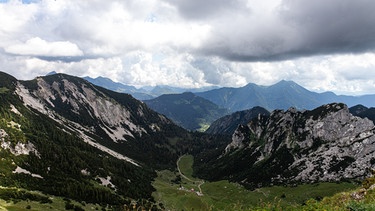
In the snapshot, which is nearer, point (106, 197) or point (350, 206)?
point (350, 206)

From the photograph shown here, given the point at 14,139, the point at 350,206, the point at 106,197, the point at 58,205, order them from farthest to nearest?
the point at 14,139 → the point at 106,197 → the point at 58,205 → the point at 350,206

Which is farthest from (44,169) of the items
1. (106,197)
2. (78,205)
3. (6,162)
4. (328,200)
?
(328,200)

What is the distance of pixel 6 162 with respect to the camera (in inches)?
6604

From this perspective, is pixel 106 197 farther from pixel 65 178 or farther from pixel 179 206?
pixel 179 206

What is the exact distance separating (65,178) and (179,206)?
A: 73017 millimetres

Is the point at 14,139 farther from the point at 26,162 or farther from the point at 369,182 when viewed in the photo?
the point at 369,182

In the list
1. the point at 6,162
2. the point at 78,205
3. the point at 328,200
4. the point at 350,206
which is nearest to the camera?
the point at 350,206

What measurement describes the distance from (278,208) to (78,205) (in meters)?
137

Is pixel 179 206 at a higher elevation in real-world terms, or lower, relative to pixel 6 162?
lower

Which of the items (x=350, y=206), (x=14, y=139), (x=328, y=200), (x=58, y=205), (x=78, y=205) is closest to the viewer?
(x=350, y=206)

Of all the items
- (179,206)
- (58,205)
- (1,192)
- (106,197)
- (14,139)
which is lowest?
(179,206)

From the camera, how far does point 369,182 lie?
2870cm

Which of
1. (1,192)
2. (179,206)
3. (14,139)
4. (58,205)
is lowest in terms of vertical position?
(179,206)

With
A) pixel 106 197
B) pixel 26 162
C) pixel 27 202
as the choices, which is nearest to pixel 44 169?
A: pixel 26 162
